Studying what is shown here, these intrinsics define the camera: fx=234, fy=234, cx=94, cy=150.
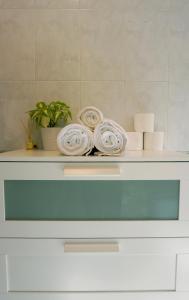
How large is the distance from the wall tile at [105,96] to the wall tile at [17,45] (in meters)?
0.24

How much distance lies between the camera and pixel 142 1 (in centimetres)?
97

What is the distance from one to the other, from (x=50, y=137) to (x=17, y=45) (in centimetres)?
42

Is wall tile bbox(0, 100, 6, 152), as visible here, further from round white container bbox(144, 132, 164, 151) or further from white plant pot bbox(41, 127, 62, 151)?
round white container bbox(144, 132, 164, 151)

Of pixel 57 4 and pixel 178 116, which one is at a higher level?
pixel 57 4

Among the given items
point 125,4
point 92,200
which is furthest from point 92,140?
point 125,4

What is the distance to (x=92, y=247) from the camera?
27.5 inches

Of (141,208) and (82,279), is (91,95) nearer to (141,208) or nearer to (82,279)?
(141,208)

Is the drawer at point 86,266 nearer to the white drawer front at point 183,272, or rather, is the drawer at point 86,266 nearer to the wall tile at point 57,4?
the white drawer front at point 183,272

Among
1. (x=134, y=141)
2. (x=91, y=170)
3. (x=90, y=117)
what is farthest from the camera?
(x=134, y=141)

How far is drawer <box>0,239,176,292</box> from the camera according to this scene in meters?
0.71

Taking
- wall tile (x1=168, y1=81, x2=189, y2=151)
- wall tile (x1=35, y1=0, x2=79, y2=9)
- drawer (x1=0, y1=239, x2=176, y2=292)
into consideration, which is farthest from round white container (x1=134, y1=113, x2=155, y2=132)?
wall tile (x1=35, y1=0, x2=79, y2=9)

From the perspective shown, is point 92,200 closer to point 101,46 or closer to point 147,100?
point 147,100

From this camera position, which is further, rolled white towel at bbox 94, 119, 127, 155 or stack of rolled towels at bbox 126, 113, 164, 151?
stack of rolled towels at bbox 126, 113, 164, 151

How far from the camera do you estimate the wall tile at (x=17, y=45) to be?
976 millimetres
